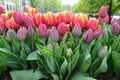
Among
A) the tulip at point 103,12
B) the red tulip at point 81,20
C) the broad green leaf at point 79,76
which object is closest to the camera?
the broad green leaf at point 79,76

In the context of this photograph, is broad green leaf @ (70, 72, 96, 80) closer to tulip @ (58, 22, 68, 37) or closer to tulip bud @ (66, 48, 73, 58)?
tulip bud @ (66, 48, 73, 58)

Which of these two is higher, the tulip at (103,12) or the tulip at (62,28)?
the tulip at (103,12)

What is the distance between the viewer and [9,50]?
141 cm

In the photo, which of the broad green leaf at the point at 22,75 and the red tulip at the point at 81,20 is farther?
the red tulip at the point at 81,20

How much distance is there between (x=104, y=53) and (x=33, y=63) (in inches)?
13.4

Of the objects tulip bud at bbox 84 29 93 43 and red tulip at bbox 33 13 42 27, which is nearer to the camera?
tulip bud at bbox 84 29 93 43

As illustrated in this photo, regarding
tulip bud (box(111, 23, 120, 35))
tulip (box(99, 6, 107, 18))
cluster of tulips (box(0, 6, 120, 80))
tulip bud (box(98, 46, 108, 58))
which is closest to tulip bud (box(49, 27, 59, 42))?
cluster of tulips (box(0, 6, 120, 80))

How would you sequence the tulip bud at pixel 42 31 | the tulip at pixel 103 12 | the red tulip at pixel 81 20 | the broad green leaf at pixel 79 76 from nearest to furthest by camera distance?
the broad green leaf at pixel 79 76
the tulip bud at pixel 42 31
the red tulip at pixel 81 20
the tulip at pixel 103 12

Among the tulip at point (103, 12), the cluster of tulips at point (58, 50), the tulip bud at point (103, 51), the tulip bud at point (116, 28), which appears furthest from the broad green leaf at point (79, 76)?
the tulip at point (103, 12)

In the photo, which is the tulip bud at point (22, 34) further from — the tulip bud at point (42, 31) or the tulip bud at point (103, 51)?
the tulip bud at point (103, 51)

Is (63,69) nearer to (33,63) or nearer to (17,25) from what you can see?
(33,63)

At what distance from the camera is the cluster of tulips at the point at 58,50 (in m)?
1.25

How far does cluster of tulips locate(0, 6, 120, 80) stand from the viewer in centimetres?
125

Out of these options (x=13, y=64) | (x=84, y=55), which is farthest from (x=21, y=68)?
(x=84, y=55)
